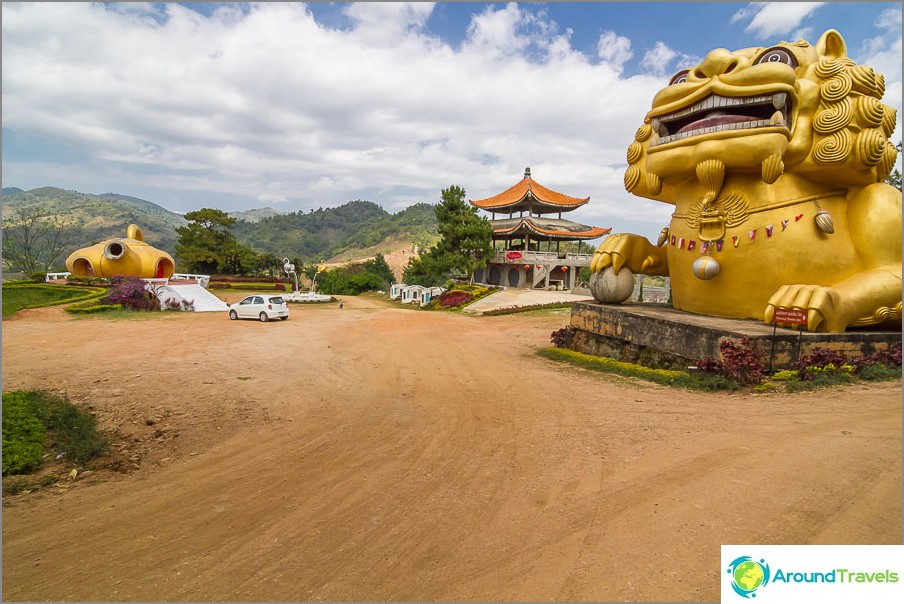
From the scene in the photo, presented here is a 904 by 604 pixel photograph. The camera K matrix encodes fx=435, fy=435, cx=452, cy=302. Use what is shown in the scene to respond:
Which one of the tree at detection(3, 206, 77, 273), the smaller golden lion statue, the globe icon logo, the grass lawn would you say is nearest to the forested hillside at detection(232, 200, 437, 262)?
the tree at detection(3, 206, 77, 273)

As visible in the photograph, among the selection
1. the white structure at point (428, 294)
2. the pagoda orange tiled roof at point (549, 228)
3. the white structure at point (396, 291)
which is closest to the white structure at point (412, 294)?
the white structure at point (428, 294)

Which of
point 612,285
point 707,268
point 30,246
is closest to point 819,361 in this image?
point 707,268

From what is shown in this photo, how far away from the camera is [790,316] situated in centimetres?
754

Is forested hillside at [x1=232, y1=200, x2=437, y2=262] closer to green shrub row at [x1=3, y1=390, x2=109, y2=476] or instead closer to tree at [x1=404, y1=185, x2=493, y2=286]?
tree at [x1=404, y1=185, x2=493, y2=286]

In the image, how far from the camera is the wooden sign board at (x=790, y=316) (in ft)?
24.5

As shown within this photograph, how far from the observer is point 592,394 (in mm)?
7129

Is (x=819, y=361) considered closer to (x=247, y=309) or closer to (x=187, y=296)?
(x=247, y=309)

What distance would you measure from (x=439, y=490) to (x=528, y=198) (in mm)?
31969

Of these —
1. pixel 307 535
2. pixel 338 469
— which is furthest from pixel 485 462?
pixel 307 535

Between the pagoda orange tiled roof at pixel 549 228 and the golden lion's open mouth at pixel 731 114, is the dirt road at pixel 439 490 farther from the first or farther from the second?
the pagoda orange tiled roof at pixel 549 228

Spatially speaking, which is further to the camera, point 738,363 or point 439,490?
point 738,363

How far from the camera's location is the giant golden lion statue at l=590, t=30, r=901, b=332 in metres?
7.80

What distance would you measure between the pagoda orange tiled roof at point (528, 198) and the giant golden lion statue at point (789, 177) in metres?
24.8

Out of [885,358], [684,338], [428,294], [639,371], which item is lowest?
[639,371]
